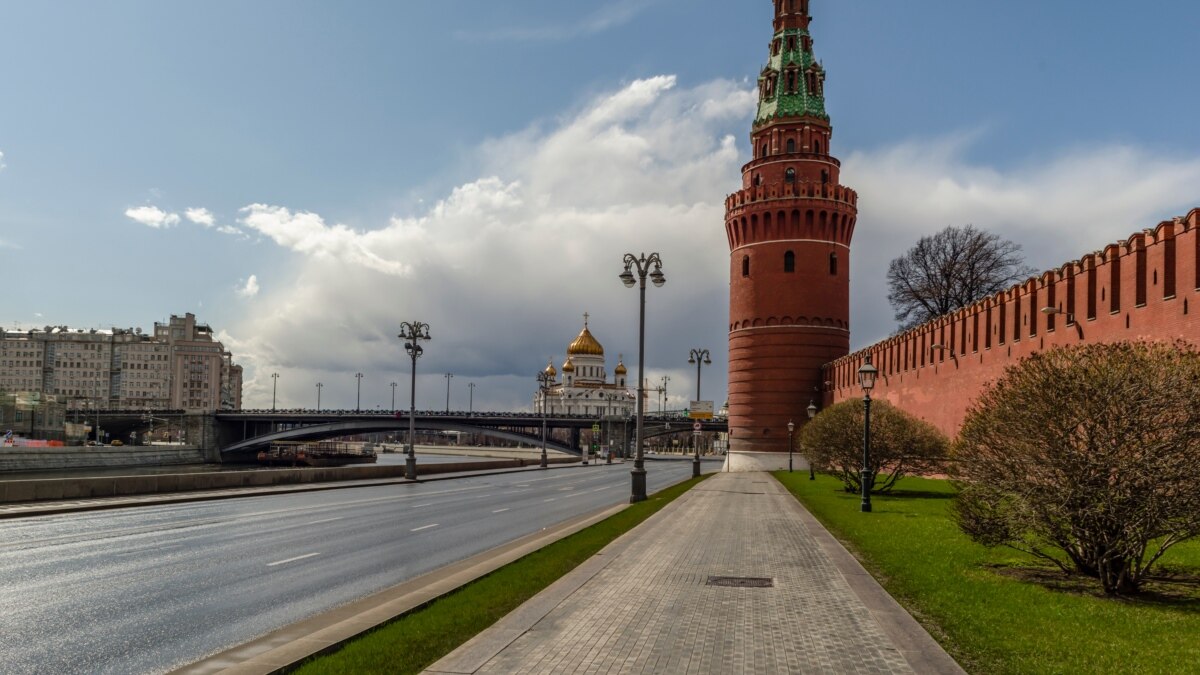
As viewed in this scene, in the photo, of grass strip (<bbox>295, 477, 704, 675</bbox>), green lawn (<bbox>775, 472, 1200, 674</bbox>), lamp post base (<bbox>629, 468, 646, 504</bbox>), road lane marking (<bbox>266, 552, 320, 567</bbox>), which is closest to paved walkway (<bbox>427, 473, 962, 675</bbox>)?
grass strip (<bbox>295, 477, 704, 675</bbox>)

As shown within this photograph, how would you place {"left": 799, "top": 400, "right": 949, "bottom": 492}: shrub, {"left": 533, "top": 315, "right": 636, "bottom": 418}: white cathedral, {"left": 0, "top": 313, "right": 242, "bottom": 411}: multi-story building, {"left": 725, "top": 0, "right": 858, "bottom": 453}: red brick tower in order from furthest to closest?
{"left": 0, "top": 313, "right": 242, "bottom": 411}: multi-story building, {"left": 533, "top": 315, "right": 636, "bottom": 418}: white cathedral, {"left": 725, "top": 0, "right": 858, "bottom": 453}: red brick tower, {"left": 799, "top": 400, "right": 949, "bottom": 492}: shrub

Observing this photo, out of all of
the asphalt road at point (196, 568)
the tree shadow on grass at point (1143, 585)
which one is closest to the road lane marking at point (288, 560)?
the asphalt road at point (196, 568)

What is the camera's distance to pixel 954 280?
5856 cm

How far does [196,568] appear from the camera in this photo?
13250 mm

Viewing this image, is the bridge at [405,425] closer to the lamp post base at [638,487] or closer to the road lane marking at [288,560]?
the lamp post base at [638,487]

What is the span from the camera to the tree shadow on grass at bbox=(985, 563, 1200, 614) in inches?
391

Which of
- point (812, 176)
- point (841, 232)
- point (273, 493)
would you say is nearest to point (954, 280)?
point (841, 232)

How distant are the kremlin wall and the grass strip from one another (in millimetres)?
10230

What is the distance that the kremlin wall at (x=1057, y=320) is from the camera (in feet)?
70.2

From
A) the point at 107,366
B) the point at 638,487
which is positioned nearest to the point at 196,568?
the point at 638,487

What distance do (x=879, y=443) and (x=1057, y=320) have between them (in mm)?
7457

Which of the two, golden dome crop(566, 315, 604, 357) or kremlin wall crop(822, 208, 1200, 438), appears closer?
kremlin wall crop(822, 208, 1200, 438)

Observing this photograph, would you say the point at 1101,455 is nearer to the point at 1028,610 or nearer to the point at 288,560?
the point at 1028,610

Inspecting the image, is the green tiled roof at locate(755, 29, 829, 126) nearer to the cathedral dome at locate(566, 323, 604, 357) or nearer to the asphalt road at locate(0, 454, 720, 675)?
the asphalt road at locate(0, 454, 720, 675)
